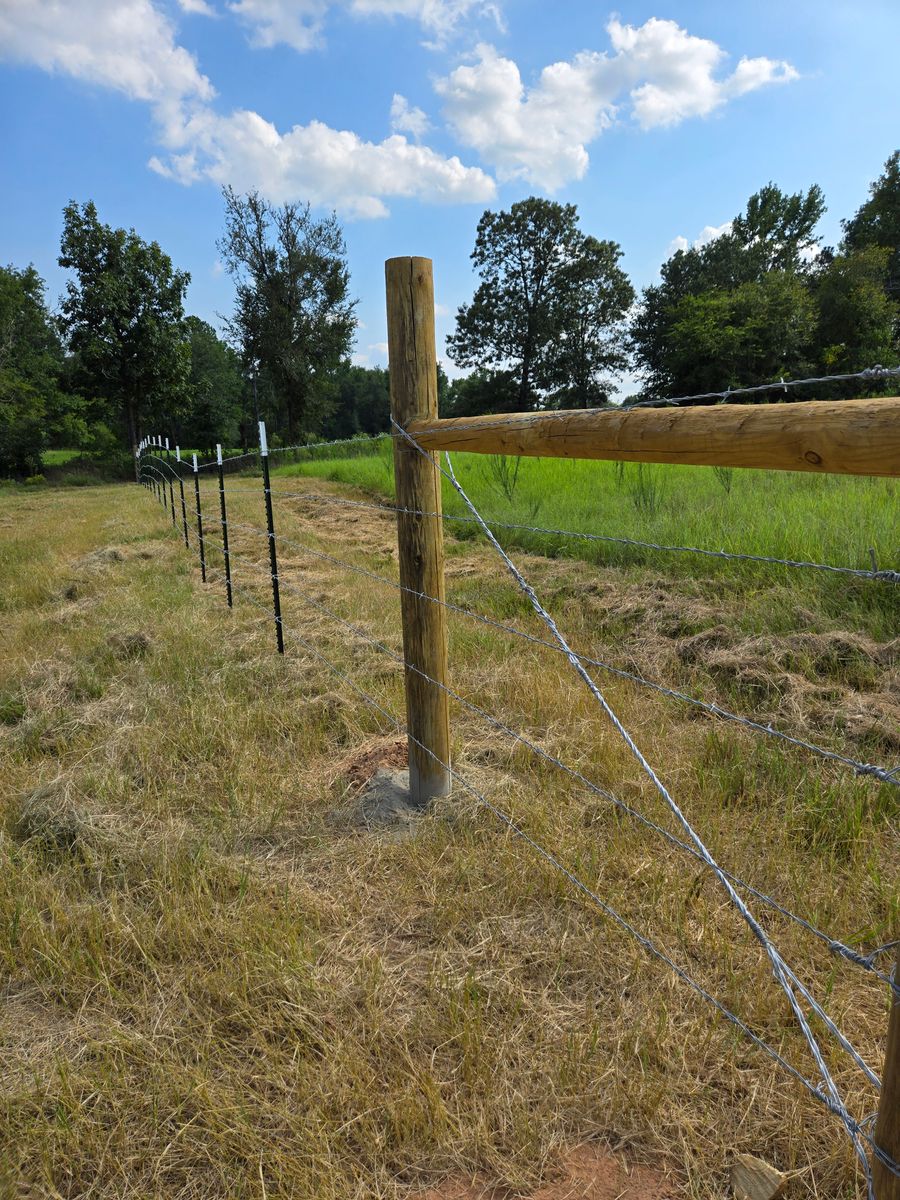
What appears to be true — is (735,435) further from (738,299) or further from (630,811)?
(738,299)

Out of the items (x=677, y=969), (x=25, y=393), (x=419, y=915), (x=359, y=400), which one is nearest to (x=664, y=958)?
(x=677, y=969)

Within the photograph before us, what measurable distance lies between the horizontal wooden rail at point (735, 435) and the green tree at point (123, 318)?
31.5 metres

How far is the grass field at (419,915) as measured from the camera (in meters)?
1.61

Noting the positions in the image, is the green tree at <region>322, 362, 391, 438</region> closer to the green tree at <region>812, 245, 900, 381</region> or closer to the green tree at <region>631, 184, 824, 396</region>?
the green tree at <region>631, 184, 824, 396</region>

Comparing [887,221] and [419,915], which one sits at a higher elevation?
[887,221]

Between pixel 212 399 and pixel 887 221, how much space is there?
46159 mm

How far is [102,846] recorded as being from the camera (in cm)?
269

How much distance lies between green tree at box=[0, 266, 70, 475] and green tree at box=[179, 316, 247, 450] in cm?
1214

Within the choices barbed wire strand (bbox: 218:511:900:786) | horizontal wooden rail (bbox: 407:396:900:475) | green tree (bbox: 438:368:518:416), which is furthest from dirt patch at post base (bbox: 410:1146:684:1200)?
green tree (bbox: 438:368:518:416)

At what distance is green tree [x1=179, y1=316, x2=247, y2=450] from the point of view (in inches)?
2084

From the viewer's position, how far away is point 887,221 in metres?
45.4

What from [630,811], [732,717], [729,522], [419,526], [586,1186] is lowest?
[586,1186]

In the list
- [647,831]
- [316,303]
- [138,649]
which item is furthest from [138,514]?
[316,303]

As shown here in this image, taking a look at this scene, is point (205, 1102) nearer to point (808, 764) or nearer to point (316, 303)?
point (808, 764)
